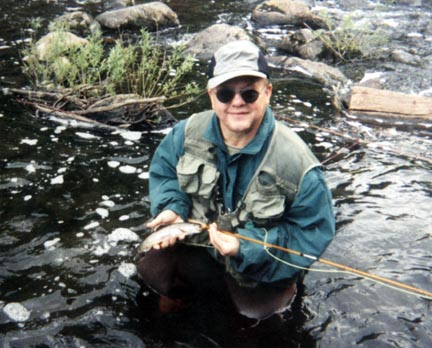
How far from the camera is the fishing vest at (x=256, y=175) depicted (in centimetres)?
341

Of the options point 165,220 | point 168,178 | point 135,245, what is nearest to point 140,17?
point 135,245

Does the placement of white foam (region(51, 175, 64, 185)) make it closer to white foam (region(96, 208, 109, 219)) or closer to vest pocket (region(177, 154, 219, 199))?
white foam (region(96, 208, 109, 219))

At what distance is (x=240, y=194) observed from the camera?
11.9 feet

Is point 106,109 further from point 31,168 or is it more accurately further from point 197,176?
point 197,176

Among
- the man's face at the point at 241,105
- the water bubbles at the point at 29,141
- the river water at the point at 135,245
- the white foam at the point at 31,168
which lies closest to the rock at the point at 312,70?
the river water at the point at 135,245

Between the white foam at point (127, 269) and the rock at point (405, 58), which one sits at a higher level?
the white foam at point (127, 269)

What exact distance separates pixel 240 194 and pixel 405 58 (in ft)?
32.8

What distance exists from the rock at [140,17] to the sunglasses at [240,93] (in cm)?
1041

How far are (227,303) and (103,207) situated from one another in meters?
2.04

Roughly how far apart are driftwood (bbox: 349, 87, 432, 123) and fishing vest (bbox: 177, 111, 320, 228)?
221 inches

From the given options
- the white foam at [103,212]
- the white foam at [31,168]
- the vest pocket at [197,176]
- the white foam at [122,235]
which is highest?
the vest pocket at [197,176]

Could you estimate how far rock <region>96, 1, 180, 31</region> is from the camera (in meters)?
13.2

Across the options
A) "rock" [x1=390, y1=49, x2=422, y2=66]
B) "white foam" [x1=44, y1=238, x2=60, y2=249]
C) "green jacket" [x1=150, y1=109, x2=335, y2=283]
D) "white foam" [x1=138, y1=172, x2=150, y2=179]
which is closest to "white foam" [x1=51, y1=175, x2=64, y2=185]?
"white foam" [x1=138, y1=172, x2=150, y2=179]

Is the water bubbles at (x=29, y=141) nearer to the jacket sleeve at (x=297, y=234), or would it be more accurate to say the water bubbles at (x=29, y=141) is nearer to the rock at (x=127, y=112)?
the rock at (x=127, y=112)
